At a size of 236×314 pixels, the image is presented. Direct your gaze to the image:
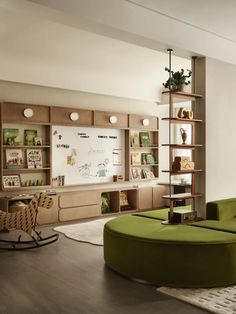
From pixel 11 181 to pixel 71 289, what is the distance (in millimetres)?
3384

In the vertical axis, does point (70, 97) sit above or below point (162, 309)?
above

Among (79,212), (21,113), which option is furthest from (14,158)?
(79,212)

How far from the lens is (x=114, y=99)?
311 inches

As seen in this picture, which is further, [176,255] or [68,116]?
[68,116]

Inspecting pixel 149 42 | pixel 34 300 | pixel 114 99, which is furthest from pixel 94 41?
pixel 34 300

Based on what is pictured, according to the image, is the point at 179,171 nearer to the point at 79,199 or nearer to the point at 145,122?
the point at 79,199

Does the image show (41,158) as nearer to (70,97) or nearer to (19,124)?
(19,124)

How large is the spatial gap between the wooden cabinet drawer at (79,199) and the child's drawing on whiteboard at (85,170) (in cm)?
42

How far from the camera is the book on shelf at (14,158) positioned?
20.9 ft

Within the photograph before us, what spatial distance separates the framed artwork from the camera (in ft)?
20.6

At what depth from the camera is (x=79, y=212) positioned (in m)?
6.91

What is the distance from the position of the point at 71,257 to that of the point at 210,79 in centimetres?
296

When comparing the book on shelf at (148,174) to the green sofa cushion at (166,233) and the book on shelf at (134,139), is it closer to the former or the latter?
the book on shelf at (134,139)

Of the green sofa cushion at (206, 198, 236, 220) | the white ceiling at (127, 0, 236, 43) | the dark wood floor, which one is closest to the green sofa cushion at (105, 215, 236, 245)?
the dark wood floor
